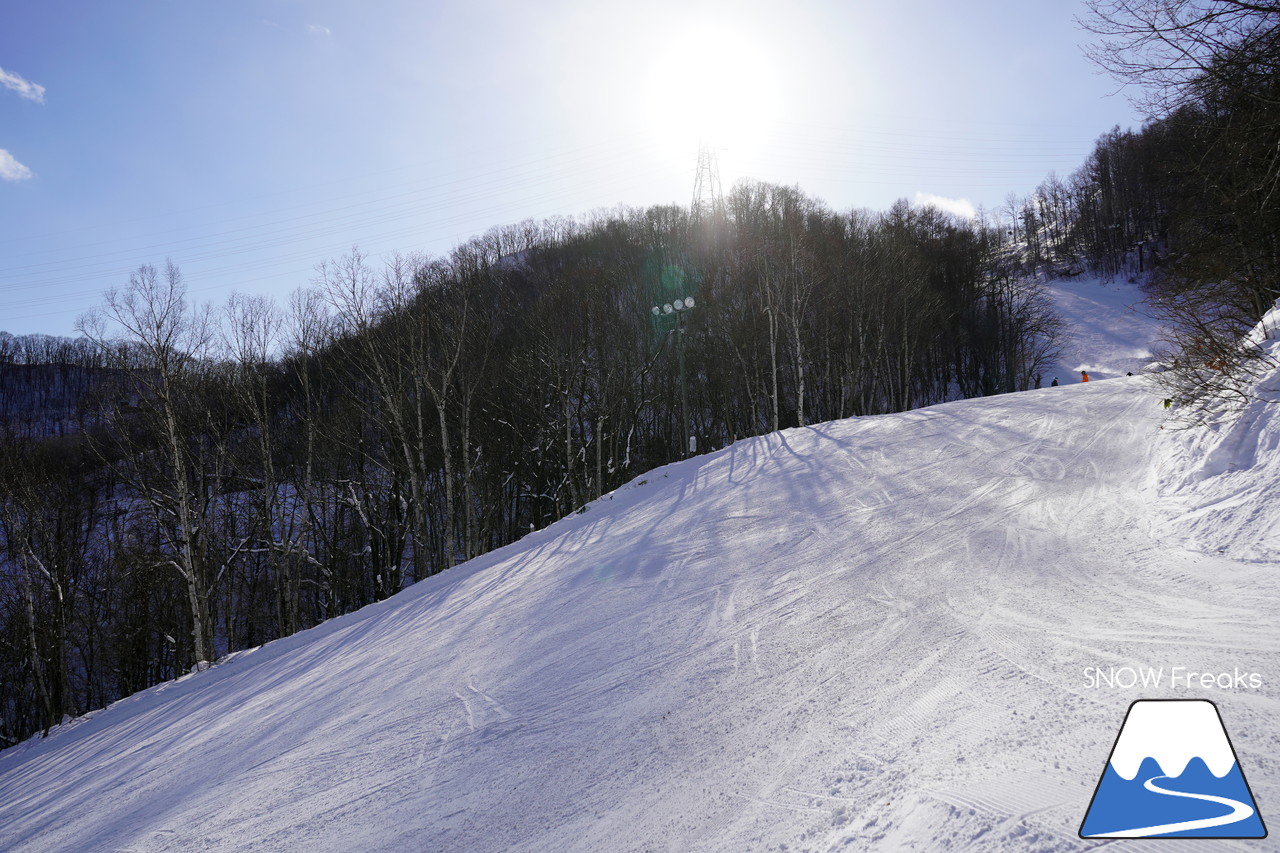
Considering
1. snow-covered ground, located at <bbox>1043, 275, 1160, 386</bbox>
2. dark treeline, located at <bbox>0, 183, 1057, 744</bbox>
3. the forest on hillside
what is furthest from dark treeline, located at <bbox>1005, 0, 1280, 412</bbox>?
snow-covered ground, located at <bbox>1043, 275, 1160, 386</bbox>

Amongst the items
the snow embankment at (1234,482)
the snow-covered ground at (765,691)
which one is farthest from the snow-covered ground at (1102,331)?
the snow-covered ground at (765,691)

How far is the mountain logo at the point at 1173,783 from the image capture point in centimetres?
263

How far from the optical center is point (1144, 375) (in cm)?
1459

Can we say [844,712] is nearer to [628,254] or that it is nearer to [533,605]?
[533,605]

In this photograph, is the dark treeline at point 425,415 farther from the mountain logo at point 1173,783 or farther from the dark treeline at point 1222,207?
the mountain logo at point 1173,783

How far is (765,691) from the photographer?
482 cm

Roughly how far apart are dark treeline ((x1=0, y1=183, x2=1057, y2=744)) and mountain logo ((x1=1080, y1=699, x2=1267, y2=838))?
775 inches

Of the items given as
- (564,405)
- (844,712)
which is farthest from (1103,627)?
(564,405)

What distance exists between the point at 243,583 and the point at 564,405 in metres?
18.5

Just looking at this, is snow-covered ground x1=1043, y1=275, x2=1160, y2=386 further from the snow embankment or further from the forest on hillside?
the snow embankment
